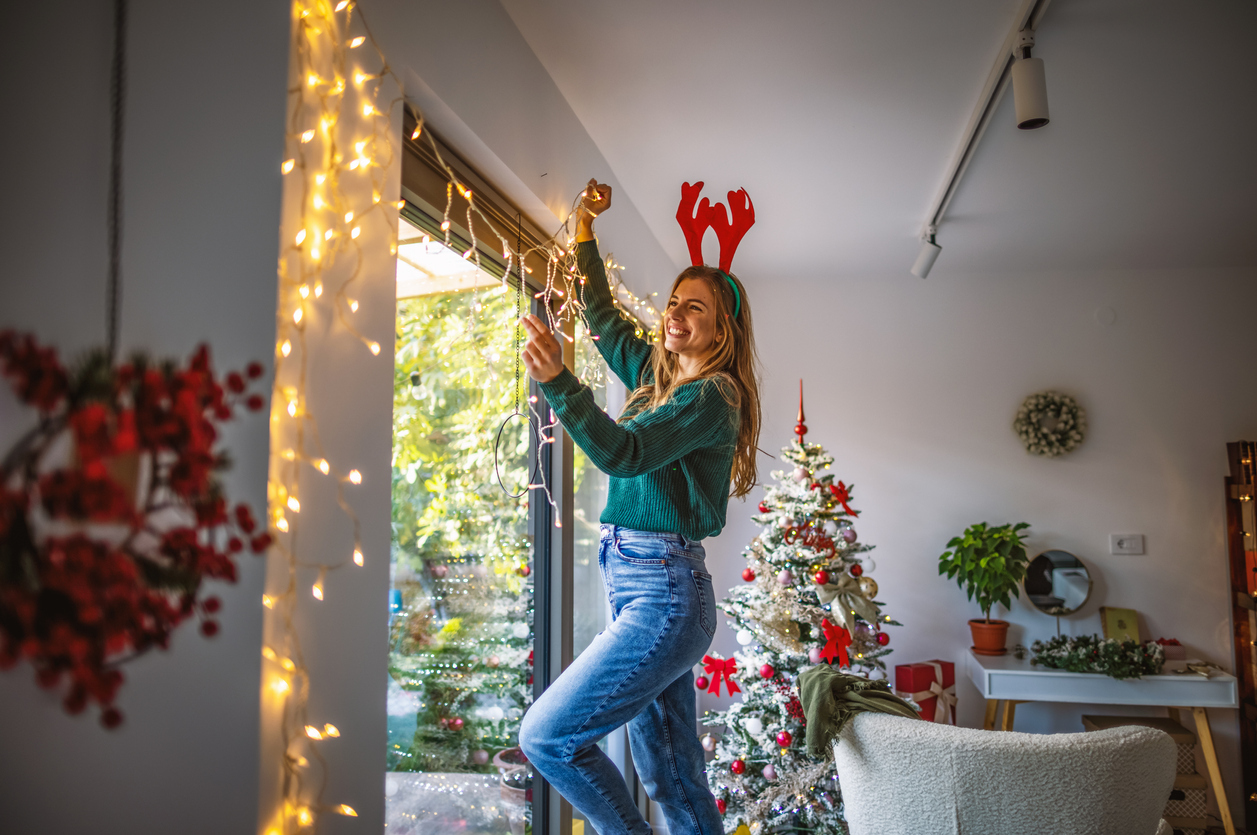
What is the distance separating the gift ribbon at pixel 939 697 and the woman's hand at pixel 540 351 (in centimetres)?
303

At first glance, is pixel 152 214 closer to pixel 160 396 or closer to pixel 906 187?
pixel 160 396

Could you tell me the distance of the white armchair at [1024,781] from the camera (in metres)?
1.45

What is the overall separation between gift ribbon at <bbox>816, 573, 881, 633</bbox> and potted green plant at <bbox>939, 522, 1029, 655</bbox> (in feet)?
3.86

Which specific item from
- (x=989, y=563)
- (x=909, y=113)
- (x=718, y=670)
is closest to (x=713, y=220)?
(x=909, y=113)

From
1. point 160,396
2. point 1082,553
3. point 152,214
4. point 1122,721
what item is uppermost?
point 152,214

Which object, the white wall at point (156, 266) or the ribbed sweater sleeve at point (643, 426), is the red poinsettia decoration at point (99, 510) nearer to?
the white wall at point (156, 266)

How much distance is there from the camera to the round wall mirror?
3.76 m

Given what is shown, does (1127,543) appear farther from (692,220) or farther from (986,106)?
(692,220)

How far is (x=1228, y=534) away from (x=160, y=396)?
15.4 ft

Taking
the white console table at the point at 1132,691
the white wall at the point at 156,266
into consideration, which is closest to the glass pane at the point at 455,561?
the white wall at the point at 156,266

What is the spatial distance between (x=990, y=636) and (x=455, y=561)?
302 cm

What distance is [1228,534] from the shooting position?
371 centimetres

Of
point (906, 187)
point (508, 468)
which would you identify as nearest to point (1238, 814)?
point (906, 187)

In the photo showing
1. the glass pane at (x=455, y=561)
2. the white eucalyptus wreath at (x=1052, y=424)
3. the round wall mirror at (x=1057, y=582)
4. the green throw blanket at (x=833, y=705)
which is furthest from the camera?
the white eucalyptus wreath at (x=1052, y=424)
